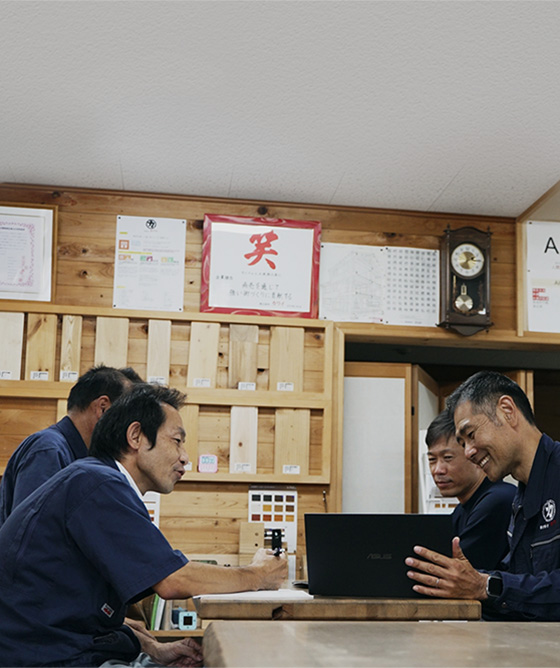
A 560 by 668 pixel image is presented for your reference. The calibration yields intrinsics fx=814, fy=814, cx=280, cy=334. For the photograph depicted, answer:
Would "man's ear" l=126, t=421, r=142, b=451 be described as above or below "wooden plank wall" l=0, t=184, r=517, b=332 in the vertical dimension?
below

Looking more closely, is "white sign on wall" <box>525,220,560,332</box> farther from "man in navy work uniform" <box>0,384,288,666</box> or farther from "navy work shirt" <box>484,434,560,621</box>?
"man in navy work uniform" <box>0,384,288,666</box>

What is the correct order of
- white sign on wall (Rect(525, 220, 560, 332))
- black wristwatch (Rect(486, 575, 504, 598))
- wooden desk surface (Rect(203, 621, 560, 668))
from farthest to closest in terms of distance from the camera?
white sign on wall (Rect(525, 220, 560, 332)) → black wristwatch (Rect(486, 575, 504, 598)) → wooden desk surface (Rect(203, 621, 560, 668))

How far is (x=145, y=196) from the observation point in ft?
14.8

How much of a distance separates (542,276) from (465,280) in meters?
0.48

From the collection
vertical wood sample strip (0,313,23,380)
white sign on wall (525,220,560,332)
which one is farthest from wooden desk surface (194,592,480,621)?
white sign on wall (525,220,560,332)

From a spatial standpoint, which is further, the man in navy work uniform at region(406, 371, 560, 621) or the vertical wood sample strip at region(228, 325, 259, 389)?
the vertical wood sample strip at region(228, 325, 259, 389)

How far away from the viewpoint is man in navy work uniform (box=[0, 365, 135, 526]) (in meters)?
2.81

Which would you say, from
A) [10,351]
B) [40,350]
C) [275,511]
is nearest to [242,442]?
[275,511]

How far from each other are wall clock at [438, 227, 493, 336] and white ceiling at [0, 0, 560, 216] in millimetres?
198

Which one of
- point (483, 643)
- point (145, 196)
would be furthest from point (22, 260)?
point (483, 643)

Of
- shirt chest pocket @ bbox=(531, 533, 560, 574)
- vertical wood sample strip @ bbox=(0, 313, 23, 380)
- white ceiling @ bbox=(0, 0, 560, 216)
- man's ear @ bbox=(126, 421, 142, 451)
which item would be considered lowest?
shirt chest pocket @ bbox=(531, 533, 560, 574)

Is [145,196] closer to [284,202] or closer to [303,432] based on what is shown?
[284,202]

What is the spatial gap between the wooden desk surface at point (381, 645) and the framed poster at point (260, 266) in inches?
120

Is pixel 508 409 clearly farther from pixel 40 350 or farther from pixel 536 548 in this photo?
pixel 40 350
